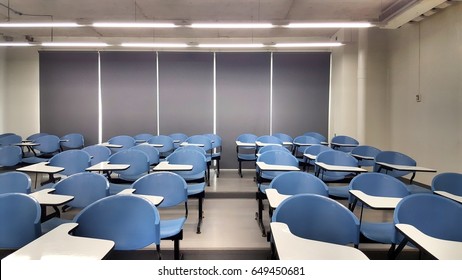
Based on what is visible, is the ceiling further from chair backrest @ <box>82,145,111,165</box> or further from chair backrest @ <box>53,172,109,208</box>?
chair backrest @ <box>53,172,109,208</box>

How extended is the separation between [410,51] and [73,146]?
26.1 ft

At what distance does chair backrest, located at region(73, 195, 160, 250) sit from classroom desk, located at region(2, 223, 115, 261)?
0.93ft

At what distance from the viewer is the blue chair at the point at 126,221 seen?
169 centimetres

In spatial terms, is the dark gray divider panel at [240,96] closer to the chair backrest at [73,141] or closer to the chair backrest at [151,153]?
the chair backrest at [151,153]

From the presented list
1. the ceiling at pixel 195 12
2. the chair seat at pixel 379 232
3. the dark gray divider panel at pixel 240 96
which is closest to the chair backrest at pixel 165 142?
the dark gray divider panel at pixel 240 96

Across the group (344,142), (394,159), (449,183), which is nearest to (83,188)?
(449,183)

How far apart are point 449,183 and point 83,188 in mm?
3457

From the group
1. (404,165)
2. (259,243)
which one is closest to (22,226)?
(259,243)

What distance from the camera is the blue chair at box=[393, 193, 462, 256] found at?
1.74 metres

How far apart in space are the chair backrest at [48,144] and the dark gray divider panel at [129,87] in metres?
1.33

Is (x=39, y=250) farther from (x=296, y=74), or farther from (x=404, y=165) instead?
(x=296, y=74)

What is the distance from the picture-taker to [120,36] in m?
7.19

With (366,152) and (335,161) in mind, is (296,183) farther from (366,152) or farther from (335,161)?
(366,152)

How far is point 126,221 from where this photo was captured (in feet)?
5.68
